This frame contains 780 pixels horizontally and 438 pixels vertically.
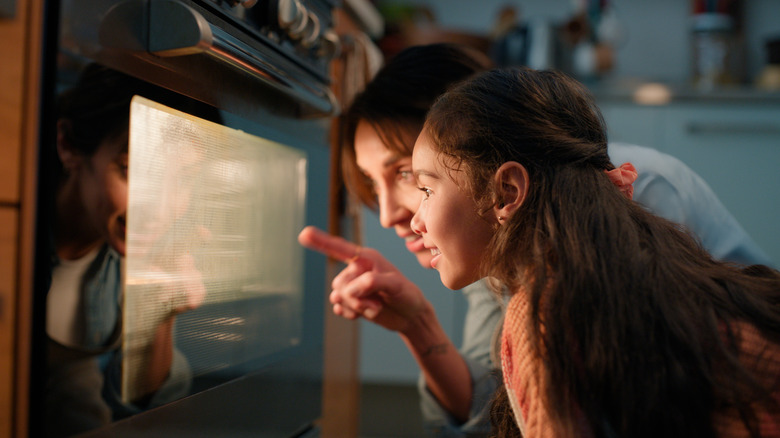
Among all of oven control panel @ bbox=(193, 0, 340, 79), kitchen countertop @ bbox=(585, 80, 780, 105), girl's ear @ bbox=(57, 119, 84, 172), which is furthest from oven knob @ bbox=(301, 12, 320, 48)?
kitchen countertop @ bbox=(585, 80, 780, 105)

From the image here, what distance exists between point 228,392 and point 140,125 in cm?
29

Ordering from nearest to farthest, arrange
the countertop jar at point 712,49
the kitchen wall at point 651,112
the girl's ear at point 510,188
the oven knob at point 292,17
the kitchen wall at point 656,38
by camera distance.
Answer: the girl's ear at point 510,188
the oven knob at point 292,17
the kitchen wall at point 651,112
the countertop jar at point 712,49
the kitchen wall at point 656,38

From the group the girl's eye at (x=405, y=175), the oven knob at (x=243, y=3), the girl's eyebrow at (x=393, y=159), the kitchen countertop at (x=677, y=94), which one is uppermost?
the kitchen countertop at (x=677, y=94)

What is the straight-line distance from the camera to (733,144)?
1871 millimetres

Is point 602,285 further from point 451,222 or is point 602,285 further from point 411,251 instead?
point 411,251

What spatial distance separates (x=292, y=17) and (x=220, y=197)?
23 centimetres

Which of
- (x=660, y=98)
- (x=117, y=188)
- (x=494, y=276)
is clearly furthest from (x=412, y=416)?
(x=117, y=188)

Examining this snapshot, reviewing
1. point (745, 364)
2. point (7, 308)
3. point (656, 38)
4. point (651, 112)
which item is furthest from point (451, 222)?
point (656, 38)

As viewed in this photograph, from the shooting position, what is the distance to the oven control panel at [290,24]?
2.00 ft

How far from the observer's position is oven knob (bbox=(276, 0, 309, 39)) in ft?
2.22

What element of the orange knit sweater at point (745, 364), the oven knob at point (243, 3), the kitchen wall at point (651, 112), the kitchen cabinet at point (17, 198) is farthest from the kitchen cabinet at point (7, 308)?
the kitchen wall at point (651, 112)

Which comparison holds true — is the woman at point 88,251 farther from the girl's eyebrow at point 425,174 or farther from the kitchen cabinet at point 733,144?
the kitchen cabinet at point 733,144

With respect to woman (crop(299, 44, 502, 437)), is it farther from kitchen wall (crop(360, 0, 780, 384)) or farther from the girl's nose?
kitchen wall (crop(360, 0, 780, 384))

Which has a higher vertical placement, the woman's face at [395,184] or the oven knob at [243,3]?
the oven knob at [243,3]
